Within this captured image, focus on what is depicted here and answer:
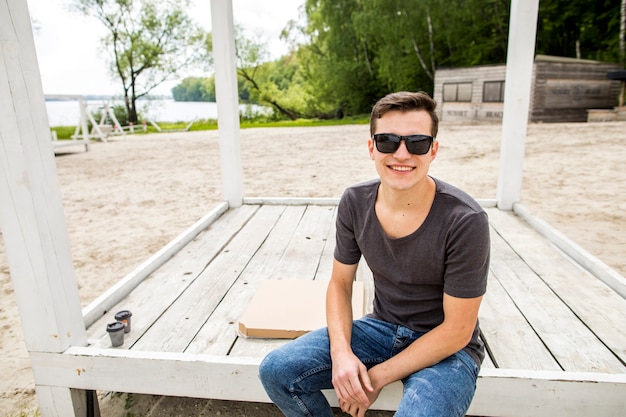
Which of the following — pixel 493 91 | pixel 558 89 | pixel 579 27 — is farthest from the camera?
pixel 579 27

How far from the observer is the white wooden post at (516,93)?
146 inches

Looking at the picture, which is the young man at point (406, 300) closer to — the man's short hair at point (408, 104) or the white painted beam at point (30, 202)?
the man's short hair at point (408, 104)

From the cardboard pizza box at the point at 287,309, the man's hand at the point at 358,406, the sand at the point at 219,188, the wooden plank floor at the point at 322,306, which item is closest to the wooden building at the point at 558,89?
the sand at the point at 219,188

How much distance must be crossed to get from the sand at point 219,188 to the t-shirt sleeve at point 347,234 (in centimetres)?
97

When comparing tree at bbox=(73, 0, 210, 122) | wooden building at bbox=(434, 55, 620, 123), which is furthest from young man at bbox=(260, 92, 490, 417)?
tree at bbox=(73, 0, 210, 122)

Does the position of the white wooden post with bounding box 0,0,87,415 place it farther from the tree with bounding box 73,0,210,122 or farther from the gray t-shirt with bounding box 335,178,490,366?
the tree with bounding box 73,0,210,122

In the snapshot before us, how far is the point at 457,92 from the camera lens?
749 inches

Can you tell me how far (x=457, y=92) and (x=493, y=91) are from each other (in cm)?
175

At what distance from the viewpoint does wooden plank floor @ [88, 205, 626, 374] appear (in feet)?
6.65

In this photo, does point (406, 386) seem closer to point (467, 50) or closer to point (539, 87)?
point (539, 87)

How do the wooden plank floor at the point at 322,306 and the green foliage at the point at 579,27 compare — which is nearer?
the wooden plank floor at the point at 322,306

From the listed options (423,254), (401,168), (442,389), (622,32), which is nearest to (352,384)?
(442,389)

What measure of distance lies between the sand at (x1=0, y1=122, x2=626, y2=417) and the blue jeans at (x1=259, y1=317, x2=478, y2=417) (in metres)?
0.70

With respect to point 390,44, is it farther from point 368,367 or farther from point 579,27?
point 368,367
